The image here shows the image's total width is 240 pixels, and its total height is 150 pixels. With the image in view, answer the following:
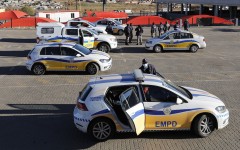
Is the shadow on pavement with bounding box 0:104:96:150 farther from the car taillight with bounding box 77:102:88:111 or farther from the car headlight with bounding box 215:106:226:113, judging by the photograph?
the car headlight with bounding box 215:106:226:113

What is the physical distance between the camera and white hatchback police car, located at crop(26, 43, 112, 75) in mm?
19219

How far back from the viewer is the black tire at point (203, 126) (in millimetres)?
10312

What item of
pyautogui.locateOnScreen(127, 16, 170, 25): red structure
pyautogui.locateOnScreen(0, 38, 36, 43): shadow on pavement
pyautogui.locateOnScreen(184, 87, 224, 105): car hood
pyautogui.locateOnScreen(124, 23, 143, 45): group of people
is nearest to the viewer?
pyautogui.locateOnScreen(184, 87, 224, 105): car hood

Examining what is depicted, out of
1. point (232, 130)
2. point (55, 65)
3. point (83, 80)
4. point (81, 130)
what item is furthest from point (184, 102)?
point (55, 65)

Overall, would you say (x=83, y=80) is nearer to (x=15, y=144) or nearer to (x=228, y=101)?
(x=228, y=101)

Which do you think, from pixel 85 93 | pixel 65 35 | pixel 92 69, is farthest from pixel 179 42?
pixel 85 93

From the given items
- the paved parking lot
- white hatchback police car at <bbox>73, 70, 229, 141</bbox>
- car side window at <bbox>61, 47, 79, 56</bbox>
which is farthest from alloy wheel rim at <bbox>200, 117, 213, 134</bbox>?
car side window at <bbox>61, 47, 79, 56</bbox>

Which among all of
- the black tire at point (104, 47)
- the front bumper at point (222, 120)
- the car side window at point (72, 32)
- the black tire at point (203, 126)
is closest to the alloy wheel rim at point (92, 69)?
the car side window at point (72, 32)

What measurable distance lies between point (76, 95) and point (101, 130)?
5157mm

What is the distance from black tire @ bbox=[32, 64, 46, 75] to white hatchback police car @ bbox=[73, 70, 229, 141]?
31.0 ft

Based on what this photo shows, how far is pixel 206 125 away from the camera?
1042cm

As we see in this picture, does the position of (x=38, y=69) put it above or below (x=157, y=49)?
below

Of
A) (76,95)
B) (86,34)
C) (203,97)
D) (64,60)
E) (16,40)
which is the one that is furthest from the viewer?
(16,40)

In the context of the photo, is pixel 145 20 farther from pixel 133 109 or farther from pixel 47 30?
pixel 133 109
